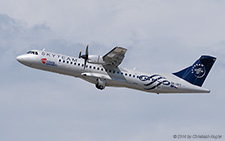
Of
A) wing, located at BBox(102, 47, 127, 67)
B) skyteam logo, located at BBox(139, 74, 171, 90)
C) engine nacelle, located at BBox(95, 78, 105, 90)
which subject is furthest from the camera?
skyteam logo, located at BBox(139, 74, 171, 90)

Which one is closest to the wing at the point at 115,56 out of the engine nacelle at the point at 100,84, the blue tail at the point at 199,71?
the engine nacelle at the point at 100,84

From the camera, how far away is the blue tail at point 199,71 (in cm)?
3931

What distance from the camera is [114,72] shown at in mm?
37375

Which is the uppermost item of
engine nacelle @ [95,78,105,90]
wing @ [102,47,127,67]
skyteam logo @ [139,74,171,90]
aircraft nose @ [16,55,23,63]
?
wing @ [102,47,127,67]

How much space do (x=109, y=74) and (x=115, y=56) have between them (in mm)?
2229

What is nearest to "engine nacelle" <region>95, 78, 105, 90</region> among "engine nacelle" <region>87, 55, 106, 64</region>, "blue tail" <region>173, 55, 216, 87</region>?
"engine nacelle" <region>87, 55, 106, 64</region>

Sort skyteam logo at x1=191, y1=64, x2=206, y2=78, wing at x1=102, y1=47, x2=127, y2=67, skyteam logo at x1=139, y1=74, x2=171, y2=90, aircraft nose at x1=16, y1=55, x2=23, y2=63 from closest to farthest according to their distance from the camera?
wing at x1=102, y1=47, x2=127, y2=67
aircraft nose at x1=16, y1=55, x2=23, y2=63
skyteam logo at x1=139, y1=74, x2=171, y2=90
skyteam logo at x1=191, y1=64, x2=206, y2=78

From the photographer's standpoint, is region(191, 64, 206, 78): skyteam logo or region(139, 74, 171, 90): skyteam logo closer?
region(139, 74, 171, 90): skyteam logo

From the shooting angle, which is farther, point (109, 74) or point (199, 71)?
point (199, 71)

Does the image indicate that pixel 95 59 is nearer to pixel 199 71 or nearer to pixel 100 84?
pixel 100 84

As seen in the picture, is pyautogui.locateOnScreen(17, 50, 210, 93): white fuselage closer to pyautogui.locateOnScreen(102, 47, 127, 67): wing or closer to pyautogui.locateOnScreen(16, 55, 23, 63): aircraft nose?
pyautogui.locateOnScreen(16, 55, 23, 63): aircraft nose

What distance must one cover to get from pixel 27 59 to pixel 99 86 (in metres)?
7.51

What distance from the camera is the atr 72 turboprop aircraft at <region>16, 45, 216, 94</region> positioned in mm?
36312

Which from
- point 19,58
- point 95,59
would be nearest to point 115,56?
point 95,59
